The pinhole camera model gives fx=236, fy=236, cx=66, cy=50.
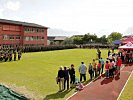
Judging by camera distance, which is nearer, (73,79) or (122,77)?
(73,79)

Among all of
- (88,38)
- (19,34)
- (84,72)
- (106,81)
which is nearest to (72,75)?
(84,72)

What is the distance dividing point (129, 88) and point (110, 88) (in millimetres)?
1260

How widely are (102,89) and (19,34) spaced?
49051 millimetres

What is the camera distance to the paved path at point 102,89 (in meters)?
13.5

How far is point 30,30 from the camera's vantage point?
6625cm

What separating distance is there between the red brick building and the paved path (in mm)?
40625

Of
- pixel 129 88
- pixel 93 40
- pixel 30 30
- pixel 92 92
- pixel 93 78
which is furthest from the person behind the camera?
pixel 93 40

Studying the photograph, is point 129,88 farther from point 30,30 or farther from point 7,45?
point 30,30

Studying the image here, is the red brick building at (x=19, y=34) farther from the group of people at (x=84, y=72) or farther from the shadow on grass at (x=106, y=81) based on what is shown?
the shadow on grass at (x=106, y=81)

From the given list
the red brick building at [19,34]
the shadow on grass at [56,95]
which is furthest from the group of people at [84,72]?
the red brick building at [19,34]

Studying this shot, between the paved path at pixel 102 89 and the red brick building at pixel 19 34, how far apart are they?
133 feet

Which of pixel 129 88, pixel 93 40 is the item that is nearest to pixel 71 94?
pixel 129 88

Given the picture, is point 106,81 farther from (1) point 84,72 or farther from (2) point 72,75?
(2) point 72,75

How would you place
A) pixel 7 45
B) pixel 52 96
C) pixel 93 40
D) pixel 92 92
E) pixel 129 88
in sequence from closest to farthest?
pixel 52 96 → pixel 92 92 → pixel 129 88 → pixel 7 45 → pixel 93 40
